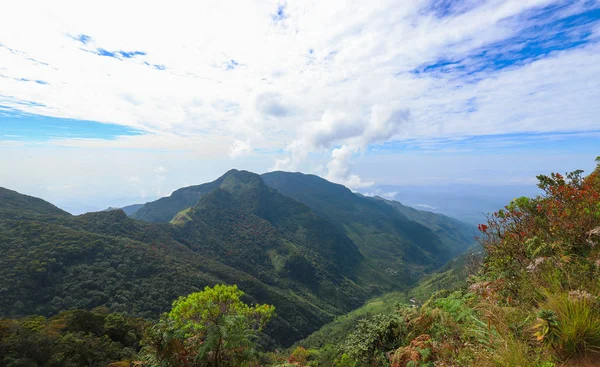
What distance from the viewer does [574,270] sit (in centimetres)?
565

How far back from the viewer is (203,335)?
Result: 816 cm

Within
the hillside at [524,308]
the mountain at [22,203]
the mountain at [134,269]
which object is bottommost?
the mountain at [134,269]

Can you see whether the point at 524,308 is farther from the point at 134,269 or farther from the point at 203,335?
the point at 134,269

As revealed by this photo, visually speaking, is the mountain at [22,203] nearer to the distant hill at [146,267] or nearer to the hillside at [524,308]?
the distant hill at [146,267]

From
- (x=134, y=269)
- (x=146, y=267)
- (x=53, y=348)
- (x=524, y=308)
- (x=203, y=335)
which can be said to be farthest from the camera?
(x=146, y=267)

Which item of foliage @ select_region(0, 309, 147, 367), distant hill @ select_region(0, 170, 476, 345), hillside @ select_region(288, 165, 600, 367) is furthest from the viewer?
distant hill @ select_region(0, 170, 476, 345)

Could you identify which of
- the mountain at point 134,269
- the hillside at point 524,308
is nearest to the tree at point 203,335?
the hillside at point 524,308

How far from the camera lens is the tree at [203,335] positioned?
7.47 m

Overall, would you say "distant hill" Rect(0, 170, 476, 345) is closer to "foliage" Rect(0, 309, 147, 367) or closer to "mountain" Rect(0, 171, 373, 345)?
"mountain" Rect(0, 171, 373, 345)

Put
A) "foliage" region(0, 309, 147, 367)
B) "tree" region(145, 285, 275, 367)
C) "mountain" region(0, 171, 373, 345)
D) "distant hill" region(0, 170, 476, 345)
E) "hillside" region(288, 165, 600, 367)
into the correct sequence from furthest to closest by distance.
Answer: "distant hill" region(0, 170, 476, 345) → "mountain" region(0, 171, 373, 345) → "foliage" region(0, 309, 147, 367) → "tree" region(145, 285, 275, 367) → "hillside" region(288, 165, 600, 367)

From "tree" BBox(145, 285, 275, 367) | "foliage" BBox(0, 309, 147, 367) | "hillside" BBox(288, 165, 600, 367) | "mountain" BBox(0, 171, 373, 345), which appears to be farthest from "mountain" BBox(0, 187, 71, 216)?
"hillside" BBox(288, 165, 600, 367)

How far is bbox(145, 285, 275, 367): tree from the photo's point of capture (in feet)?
24.5

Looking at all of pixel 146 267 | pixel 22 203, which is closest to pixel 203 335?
pixel 146 267

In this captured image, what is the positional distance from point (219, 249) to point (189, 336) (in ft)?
497
